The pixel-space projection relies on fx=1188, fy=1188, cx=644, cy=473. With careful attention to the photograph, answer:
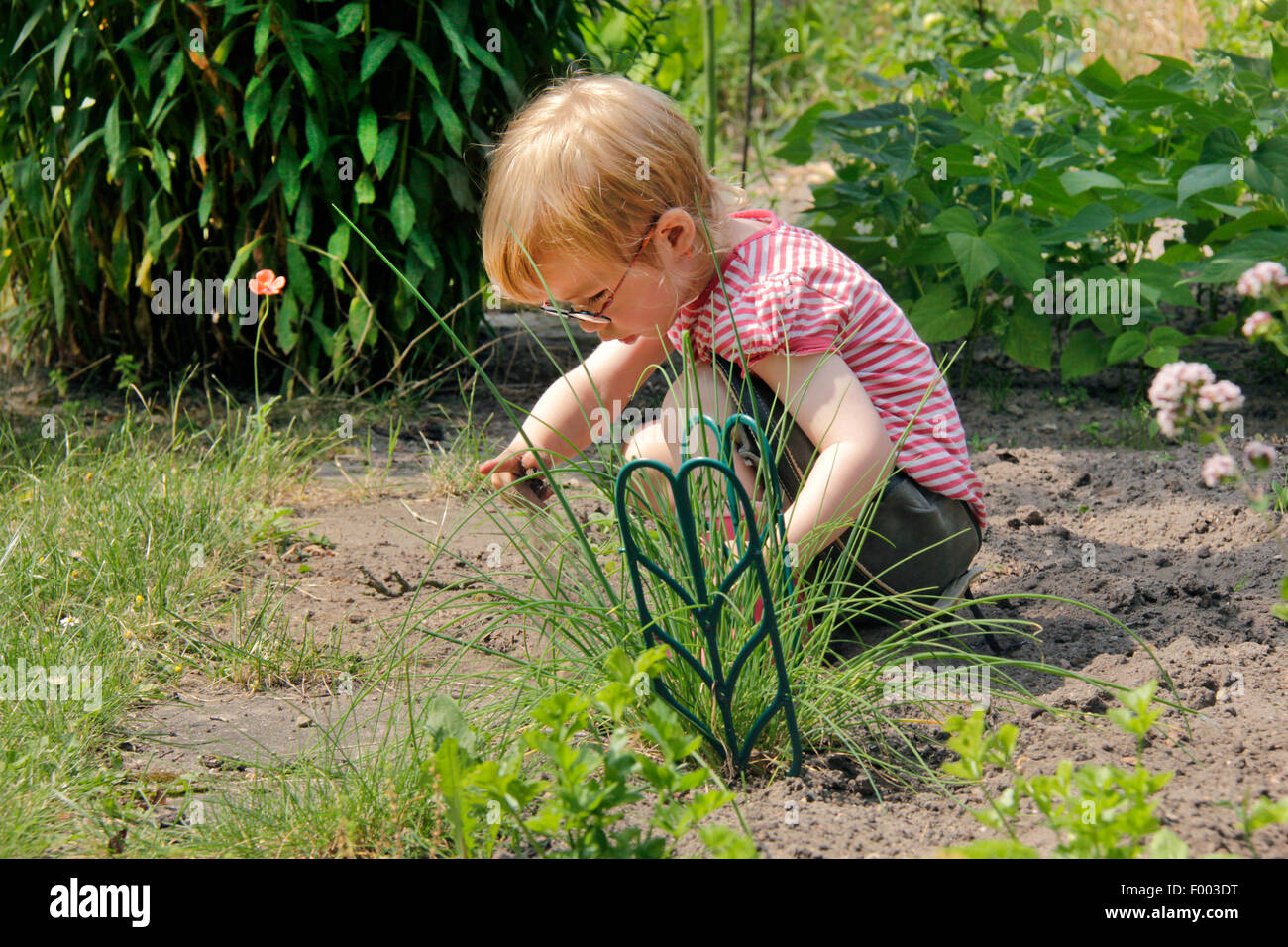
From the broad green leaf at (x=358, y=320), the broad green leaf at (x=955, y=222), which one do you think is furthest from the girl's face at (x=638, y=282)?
the broad green leaf at (x=358, y=320)

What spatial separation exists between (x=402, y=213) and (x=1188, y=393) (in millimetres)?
2510

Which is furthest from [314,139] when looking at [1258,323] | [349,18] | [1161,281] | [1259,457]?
[1259,457]

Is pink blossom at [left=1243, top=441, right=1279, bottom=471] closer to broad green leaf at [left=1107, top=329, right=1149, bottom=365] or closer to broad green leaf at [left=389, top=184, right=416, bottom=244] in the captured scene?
broad green leaf at [left=1107, top=329, right=1149, bottom=365]

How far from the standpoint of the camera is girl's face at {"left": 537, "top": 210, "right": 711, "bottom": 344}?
1.93 meters

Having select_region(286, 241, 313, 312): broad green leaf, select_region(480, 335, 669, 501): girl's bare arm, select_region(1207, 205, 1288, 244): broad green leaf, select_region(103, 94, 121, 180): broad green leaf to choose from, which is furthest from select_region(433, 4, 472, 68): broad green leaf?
select_region(1207, 205, 1288, 244): broad green leaf

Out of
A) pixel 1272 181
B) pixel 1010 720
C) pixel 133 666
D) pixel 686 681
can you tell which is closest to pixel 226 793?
pixel 133 666

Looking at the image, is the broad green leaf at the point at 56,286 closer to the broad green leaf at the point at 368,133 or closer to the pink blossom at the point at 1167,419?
the broad green leaf at the point at 368,133

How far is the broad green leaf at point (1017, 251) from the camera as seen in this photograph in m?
3.21

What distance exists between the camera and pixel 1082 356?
3.46m

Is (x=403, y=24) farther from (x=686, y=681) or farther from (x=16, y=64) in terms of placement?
(x=686, y=681)

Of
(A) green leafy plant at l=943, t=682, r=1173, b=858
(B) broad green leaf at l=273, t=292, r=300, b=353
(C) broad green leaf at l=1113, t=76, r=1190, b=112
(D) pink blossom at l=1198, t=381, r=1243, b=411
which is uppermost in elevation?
(C) broad green leaf at l=1113, t=76, r=1190, b=112

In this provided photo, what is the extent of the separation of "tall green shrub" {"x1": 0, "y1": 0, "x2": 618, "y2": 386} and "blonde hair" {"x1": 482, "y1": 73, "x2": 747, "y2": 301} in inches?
54.9

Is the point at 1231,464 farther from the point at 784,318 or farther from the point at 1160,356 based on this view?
the point at 1160,356

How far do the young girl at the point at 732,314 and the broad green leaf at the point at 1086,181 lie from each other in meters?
1.31
